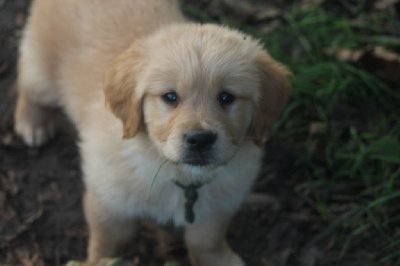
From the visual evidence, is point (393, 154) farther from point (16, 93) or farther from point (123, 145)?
point (16, 93)

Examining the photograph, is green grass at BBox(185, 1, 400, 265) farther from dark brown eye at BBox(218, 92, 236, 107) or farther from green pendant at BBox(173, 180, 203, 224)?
dark brown eye at BBox(218, 92, 236, 107)

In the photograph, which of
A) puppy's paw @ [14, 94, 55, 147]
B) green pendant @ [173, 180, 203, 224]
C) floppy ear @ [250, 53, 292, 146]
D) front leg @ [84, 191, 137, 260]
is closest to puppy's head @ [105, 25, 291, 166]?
floppy ear @ [250, 53, 292, 146]

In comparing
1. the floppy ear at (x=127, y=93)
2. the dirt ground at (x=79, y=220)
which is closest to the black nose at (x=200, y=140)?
the floppy ear at (x=127, y=93)

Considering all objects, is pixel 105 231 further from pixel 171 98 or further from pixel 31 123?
pixel 31 123

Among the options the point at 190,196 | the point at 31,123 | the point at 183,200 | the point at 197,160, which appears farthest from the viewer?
the point at 31,123

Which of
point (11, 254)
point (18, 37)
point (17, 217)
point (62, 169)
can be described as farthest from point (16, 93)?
point (11, 254)

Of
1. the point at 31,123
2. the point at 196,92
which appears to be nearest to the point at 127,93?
the point at 196,92

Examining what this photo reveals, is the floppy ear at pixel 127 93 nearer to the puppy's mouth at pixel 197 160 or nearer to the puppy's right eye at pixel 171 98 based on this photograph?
the puppy's right eye at pixel 171 98
